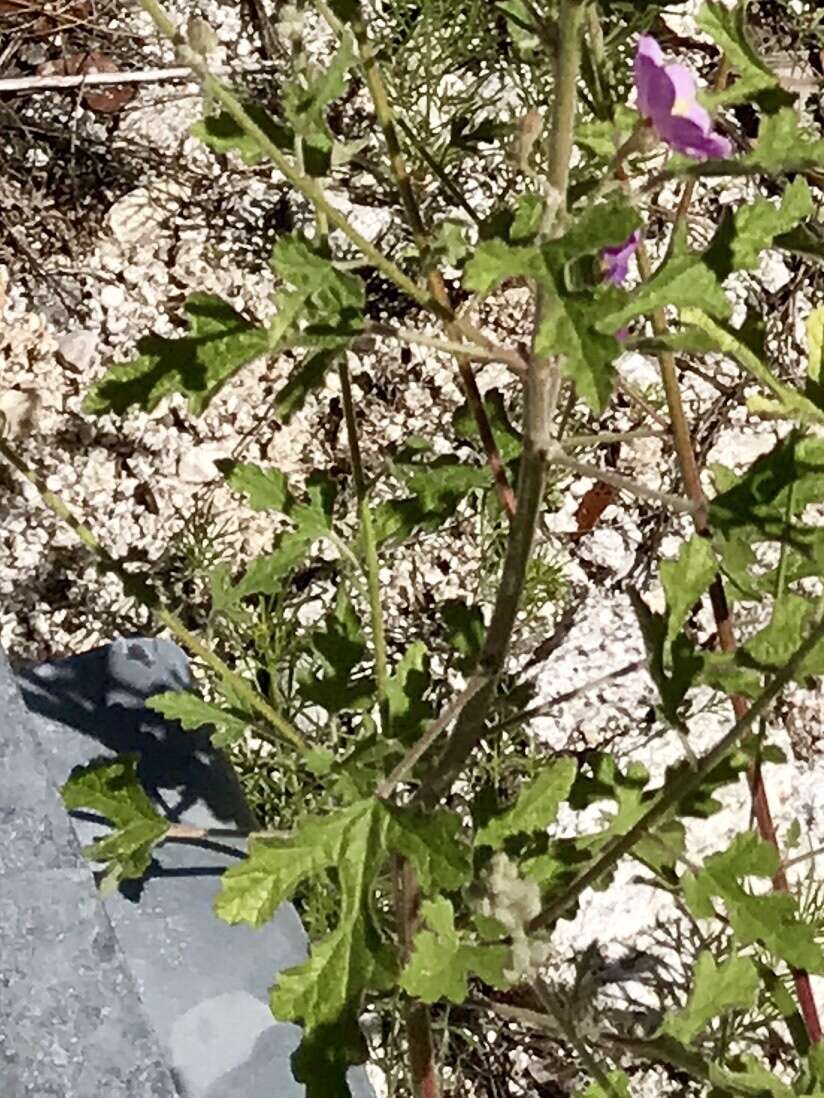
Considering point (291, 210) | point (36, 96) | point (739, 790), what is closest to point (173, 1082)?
point (739, 790)

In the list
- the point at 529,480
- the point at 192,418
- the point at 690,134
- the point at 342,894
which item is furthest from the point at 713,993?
the point at 192,418

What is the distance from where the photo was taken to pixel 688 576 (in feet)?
4.44

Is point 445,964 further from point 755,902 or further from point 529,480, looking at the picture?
point 529,480

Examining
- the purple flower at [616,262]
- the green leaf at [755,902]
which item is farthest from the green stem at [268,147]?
the green leaf at [755,902]

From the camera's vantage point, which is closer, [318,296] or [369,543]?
[318,296]

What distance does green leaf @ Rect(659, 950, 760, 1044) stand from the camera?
1278mm

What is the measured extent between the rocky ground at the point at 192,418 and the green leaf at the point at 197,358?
971 mm

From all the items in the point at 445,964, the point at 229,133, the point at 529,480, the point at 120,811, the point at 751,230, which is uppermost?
the point at 751,230

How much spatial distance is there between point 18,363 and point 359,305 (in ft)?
4.35

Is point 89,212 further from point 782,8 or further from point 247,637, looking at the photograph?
point 782,8

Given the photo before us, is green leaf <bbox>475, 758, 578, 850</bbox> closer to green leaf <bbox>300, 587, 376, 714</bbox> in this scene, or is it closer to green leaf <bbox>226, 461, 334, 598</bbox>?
green leaf <bbox>300, 587, 376, 714</bbox>

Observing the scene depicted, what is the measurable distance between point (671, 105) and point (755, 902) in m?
0.61

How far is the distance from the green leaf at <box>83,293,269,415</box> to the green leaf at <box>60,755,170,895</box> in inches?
16.0

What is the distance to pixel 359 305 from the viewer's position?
114cm
